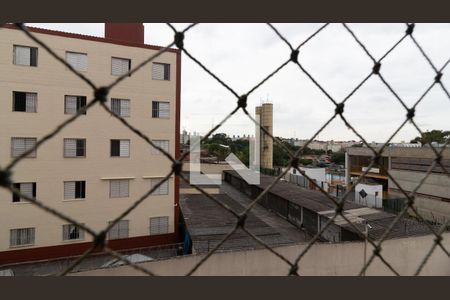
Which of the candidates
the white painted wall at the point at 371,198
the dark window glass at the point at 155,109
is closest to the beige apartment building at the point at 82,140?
Answer: the dark window glass at the point at 155,109

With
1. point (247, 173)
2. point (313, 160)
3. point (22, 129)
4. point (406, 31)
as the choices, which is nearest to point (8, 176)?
point (406, 31)

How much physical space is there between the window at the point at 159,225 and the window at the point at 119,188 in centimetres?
72

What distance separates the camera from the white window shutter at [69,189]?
5.22m

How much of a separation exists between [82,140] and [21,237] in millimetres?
1832

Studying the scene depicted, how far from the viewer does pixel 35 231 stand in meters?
5.07

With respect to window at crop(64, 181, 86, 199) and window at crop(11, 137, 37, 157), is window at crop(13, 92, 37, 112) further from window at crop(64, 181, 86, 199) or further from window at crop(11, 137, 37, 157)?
window at crop(64, 181, 86, 199)

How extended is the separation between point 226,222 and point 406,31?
193 inches

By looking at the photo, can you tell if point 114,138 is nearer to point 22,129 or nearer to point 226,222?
point 22,129

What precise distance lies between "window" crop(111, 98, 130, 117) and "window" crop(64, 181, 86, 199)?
1.36 metres

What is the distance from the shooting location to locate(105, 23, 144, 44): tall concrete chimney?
18.5 feet

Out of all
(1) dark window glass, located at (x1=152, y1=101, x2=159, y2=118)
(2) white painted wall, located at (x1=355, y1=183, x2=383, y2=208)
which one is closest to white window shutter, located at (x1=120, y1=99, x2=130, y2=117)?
(1) dark window glass, located at (x1=152, y1=101, x2=159, y2=118)

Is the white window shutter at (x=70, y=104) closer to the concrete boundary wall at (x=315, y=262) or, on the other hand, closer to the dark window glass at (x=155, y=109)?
the dark window glass at (x=155, y=109)

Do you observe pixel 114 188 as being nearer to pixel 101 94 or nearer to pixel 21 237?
pixel 21 237

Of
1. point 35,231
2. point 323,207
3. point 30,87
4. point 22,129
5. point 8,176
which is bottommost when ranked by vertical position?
point 35,231
